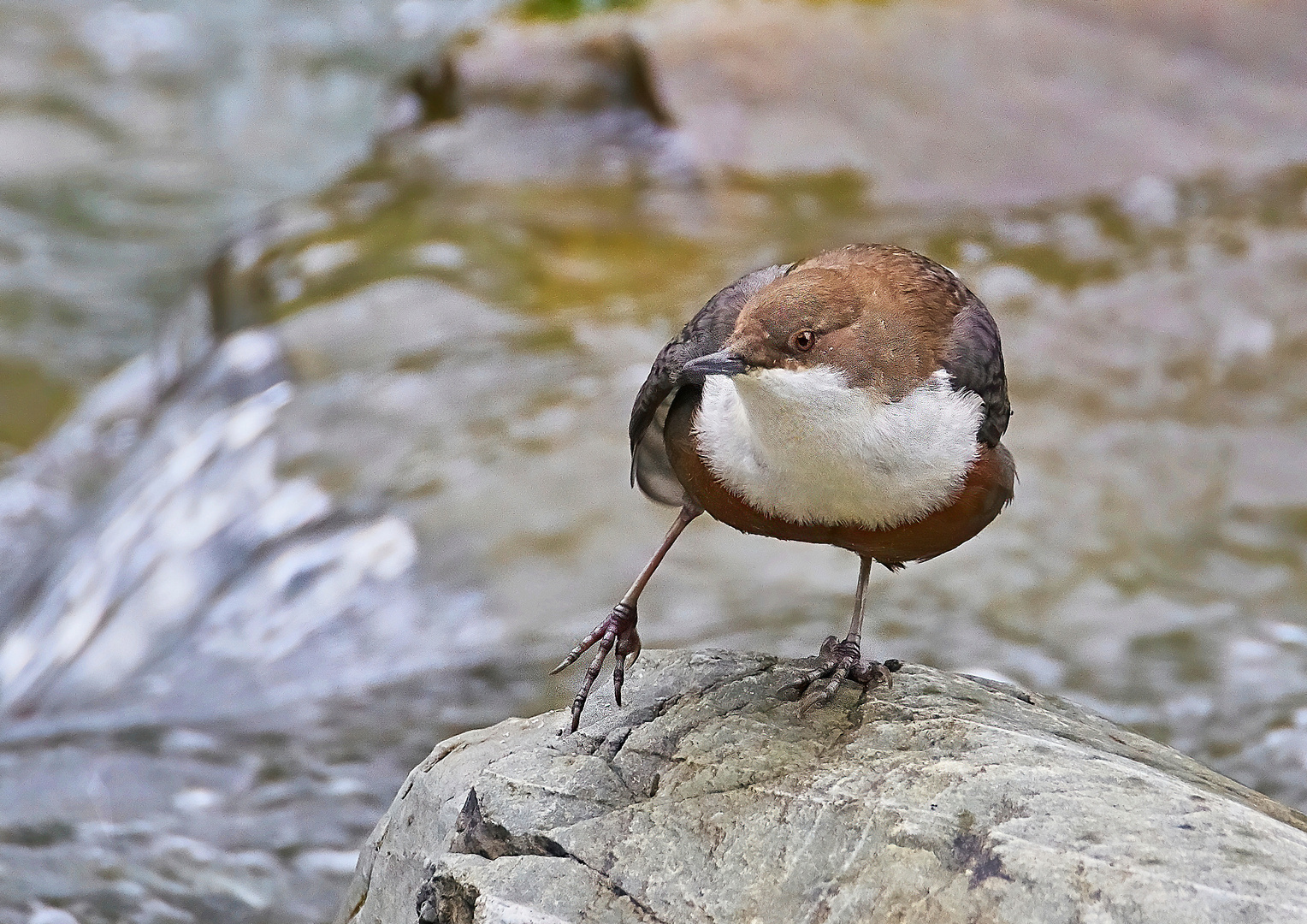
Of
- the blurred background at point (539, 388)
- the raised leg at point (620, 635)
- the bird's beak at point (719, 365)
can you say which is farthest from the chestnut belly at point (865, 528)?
the blurred background at point (539, 388)

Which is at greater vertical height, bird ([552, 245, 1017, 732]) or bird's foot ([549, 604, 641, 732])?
bird ([552, 245, 1017, 732])

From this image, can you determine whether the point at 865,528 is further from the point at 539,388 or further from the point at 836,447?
the point at 539,388

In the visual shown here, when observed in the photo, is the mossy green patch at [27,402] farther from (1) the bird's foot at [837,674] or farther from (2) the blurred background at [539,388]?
(1) the bird's foot at [837,674]

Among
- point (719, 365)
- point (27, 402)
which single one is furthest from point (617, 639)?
point (27, 402)

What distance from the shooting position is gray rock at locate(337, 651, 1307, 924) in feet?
7.23

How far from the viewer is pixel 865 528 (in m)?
2.58

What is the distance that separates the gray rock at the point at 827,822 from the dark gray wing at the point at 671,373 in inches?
19.0

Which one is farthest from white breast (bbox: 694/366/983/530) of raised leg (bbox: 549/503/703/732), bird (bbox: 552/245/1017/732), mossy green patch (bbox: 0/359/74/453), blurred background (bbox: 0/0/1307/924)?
mossy green patch (bbox: 0/359/74/453)

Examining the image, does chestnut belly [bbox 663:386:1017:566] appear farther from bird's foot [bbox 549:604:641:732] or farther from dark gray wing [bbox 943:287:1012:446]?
bird's foot [bbox 549:604:641:732]

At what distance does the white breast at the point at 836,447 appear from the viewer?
249 cm

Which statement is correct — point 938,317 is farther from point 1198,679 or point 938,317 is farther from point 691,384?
point 1198,679

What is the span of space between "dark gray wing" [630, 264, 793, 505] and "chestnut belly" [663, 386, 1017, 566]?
0.06 m

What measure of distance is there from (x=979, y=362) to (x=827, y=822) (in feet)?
3.11

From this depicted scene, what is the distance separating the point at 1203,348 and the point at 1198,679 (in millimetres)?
2178
